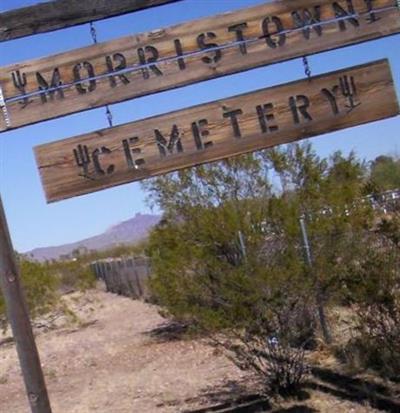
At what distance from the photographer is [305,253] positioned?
31.9 feet

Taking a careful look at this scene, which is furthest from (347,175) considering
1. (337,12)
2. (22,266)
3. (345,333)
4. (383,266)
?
(22,266)

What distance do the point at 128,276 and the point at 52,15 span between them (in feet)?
94.3

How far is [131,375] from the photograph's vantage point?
44.2 feet

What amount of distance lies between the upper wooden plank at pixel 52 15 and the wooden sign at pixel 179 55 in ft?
0.71

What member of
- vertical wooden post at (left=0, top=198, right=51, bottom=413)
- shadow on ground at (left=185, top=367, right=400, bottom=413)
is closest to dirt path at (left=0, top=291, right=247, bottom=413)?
shadow on ground at (left=185, top=367, right=400, bottom=413)

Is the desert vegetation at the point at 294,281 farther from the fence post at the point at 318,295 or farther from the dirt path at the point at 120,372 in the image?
the dirt path at the point at 120,372

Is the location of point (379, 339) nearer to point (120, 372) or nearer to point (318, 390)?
point (318, 390)

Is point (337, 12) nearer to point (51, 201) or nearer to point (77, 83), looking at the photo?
point (77, 83)

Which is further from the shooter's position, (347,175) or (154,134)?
(347,175)

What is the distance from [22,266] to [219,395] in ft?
53.9

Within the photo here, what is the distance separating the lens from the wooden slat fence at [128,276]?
29200 mm

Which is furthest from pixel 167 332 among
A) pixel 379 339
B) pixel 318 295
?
pixel 379 339

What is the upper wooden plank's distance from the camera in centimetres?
569

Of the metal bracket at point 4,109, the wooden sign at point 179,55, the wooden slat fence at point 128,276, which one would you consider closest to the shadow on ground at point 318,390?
the wooden sign at point 179,55
